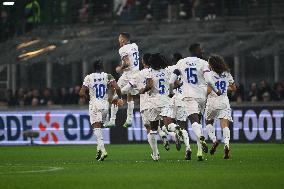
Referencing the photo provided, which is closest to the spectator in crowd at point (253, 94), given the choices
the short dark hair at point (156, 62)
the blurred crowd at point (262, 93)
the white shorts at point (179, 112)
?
the blurred crowd at point (262, 93)

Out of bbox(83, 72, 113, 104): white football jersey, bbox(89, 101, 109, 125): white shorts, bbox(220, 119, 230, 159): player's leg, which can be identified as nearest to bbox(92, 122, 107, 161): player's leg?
bbox(89, 101, 109, 125): white shorts

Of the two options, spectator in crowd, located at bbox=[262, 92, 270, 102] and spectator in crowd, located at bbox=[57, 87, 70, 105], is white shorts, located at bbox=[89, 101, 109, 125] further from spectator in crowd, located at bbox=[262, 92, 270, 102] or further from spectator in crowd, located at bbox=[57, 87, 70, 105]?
spectator in crowd, located at bbox=[57, 87, 70, 105]

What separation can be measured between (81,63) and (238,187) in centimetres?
2660

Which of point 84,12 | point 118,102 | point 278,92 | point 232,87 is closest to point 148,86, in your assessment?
point 118,102

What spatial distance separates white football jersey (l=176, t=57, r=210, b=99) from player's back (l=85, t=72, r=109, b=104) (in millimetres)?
2088

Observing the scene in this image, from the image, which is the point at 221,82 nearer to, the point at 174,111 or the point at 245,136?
the point at 174,111

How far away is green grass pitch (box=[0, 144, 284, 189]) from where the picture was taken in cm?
1812

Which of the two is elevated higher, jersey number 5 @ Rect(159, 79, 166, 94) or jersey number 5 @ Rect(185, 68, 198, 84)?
jersey number 5 @ Rect(185, 68, 198, 84)

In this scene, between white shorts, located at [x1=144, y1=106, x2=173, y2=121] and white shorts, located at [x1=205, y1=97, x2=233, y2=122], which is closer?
white shorts, located at [x1=144, y1=106, x2=173, y2=121]

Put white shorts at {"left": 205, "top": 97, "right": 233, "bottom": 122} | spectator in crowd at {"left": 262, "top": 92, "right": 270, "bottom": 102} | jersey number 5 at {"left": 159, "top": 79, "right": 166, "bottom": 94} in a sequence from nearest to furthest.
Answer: jersey number 5 at {"left": 159, "top": 79, "right": 166, "bottom": 94} < white shorts at {"left": 205, "top": 97, "right": 233, "bottom": 122} < spectator in crowd at {"left": 262, "top": 92, "right": 270, "bottom": 102}

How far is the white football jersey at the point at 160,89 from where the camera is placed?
2534 centimetres

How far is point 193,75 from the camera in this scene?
82.1ft

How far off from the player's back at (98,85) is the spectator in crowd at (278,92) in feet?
39.2

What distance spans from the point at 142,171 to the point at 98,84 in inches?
204
